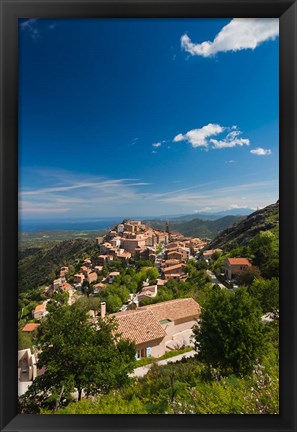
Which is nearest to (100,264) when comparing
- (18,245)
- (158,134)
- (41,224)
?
(41,224)

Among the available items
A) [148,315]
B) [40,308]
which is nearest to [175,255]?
[148,315]

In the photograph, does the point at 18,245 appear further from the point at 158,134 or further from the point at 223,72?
the point at 223,72

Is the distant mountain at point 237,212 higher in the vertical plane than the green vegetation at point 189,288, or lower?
higher

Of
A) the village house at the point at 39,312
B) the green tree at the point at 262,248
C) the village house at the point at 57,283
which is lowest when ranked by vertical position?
the village house at the point at 39,312

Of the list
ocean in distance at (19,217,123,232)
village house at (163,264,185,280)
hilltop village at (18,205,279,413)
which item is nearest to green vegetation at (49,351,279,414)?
hilltop village at (18,205,279,413)

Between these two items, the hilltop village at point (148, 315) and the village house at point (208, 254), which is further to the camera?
the village house at point (208, 254)

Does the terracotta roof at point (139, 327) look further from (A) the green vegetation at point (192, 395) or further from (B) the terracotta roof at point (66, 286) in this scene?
(B) the terracotta roof at point (66, 286)

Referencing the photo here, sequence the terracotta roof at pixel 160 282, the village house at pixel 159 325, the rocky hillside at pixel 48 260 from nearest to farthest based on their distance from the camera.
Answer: the rocky hillside at pixel 48 260 → the village house at pixel 159 325 → the terracotta roof at pixel 160 282
